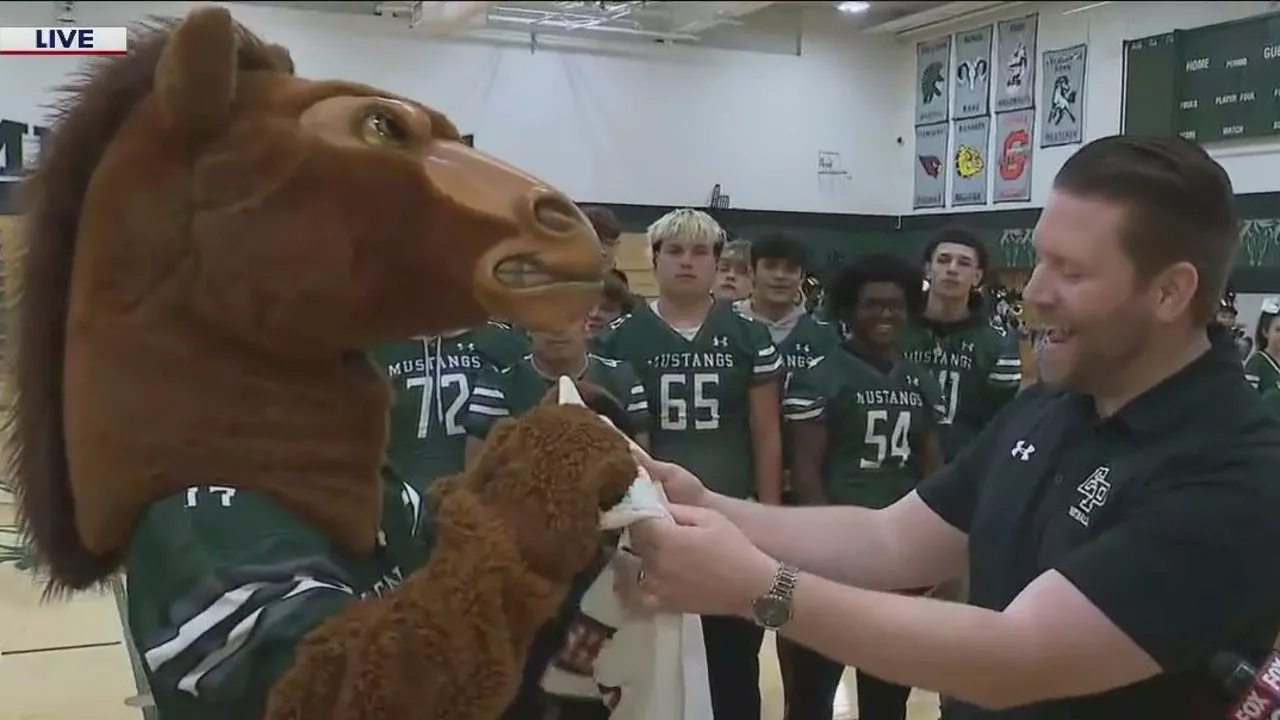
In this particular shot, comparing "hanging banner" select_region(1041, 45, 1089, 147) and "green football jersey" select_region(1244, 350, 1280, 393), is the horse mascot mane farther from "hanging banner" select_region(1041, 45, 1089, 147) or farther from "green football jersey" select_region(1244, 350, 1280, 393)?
"hanging banner" select_region(1041, 45, 1089, 147)

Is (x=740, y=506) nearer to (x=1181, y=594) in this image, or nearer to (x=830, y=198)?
(x=1181, y=594)

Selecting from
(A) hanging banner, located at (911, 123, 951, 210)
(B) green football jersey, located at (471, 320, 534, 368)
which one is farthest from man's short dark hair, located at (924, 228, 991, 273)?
(A) hanging banner, located at (911, 123, 951, 210)

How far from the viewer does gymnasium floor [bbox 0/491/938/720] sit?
3561mm

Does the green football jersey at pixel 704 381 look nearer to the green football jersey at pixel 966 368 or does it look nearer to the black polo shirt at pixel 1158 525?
the green football jersey at pixel 966 368

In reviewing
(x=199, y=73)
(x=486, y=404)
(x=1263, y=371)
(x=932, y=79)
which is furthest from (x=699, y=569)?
(x=932, y=79)

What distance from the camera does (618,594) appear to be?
1.45 meters

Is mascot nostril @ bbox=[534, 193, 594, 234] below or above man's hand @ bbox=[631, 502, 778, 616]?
above

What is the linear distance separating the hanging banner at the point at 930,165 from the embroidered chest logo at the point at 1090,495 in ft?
37.7

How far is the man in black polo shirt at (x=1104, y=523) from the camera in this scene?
1.44 m

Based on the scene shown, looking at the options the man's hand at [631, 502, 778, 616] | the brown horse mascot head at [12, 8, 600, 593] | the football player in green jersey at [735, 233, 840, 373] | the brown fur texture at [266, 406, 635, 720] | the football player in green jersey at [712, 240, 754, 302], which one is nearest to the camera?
the brown fur texture at [266, 406, 635, 720]

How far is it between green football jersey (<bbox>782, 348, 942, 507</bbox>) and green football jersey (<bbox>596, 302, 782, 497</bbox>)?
0.16 meters

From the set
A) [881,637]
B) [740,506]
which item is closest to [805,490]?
[740,506]

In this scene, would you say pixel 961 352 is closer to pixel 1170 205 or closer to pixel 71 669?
pixel 1170 205

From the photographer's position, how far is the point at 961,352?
3.92 metres
